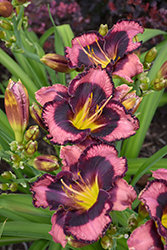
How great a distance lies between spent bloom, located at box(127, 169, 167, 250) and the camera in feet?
1.82

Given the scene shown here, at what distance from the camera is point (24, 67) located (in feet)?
5.20

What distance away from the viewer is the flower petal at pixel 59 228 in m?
0.64

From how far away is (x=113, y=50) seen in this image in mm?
886

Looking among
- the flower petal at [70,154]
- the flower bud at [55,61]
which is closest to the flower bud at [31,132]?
the flower petal at [70,154]

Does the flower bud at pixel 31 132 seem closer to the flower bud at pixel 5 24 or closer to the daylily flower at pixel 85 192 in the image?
the daylily flower at pixel 85 192

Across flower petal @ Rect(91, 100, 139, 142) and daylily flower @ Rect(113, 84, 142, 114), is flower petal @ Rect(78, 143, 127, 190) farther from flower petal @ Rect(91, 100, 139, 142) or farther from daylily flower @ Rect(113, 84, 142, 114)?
daylily flower @ Rect(113, 84, 142, 114)

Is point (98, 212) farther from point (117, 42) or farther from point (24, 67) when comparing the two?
point (24, 67)

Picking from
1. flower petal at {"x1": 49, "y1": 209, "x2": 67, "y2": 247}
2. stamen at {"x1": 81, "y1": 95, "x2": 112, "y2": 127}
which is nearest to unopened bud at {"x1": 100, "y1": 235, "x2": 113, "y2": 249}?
flower petal at {"x1": 49, "y1": 209, "x2": 67, "y2": 247}

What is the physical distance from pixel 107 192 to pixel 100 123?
0.76 feet

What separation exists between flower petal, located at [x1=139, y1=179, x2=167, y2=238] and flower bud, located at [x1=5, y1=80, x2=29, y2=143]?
45 centimetres

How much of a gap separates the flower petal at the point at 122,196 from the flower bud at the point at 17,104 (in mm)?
381

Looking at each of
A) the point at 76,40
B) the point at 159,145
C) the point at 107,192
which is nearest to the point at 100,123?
the point at 107,192

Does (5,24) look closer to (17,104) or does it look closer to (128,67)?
(17,104)

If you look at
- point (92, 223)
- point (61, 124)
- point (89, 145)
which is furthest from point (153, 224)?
point (61, 124)
